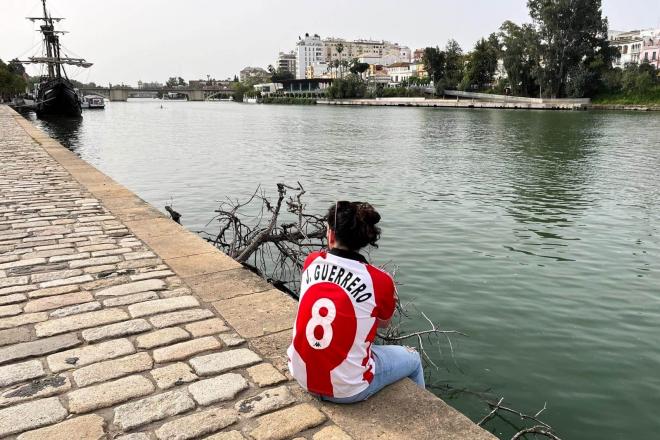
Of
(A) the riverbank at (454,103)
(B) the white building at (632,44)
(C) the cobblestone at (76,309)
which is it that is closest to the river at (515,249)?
(C) the cobblestone at (76,309)

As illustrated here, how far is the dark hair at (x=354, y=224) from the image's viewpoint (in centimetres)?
292

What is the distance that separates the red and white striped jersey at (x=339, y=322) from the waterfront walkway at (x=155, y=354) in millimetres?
195

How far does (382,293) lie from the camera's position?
2961 millimetres

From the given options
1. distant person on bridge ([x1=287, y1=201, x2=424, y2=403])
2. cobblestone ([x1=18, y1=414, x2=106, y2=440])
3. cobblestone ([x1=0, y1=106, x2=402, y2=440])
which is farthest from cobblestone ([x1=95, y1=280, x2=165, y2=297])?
distant person on bridge ([x1=287, y1=201, x2=424, y2=403])

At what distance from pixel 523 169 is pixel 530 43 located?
6372 cm

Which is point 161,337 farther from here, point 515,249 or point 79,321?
point 515,249

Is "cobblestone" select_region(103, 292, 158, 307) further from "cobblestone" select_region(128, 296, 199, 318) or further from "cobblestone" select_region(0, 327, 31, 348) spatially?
"cobblestone" select_region(0, 327, 31, 348)

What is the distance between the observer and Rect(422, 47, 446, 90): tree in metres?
105

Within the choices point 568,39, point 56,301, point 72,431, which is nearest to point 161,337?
point 72,431

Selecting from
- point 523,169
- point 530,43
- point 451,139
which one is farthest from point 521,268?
point 530,43

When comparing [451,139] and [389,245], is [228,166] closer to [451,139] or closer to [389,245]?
[389,245]

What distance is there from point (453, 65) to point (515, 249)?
10472 cm

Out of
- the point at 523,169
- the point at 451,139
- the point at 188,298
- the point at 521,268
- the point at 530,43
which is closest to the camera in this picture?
the point at 188,298

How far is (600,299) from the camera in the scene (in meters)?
7.23
